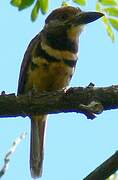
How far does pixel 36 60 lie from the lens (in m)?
4.56

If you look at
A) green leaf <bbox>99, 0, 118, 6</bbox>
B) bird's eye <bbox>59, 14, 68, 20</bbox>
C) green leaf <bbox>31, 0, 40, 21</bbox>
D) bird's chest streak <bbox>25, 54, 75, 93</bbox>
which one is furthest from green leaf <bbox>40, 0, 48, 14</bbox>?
bird's eye <bbox>59, 14, 68, 20</bbox>

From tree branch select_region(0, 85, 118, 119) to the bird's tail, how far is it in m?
1.42

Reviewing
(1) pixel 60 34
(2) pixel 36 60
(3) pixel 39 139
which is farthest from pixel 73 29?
(3) pixel 39 139

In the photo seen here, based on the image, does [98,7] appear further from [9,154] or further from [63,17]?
[9,154]

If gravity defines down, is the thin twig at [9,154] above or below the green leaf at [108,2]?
below

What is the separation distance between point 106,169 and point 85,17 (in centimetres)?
209

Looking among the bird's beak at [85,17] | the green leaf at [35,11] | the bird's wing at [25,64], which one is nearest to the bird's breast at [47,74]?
the bird's wing at [25,64]

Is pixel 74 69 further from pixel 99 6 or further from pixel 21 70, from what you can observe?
pixel 99 6

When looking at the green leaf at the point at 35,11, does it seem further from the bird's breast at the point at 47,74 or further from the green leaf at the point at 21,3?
the bird's breast at the point at 47,74

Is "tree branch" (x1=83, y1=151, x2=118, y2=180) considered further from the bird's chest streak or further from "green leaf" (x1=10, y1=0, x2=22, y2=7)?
the bird's chest streak

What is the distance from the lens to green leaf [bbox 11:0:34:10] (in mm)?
3742

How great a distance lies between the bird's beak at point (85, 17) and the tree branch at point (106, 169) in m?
1.67

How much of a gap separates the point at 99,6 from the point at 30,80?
0.97m

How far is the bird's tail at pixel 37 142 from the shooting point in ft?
16.5
